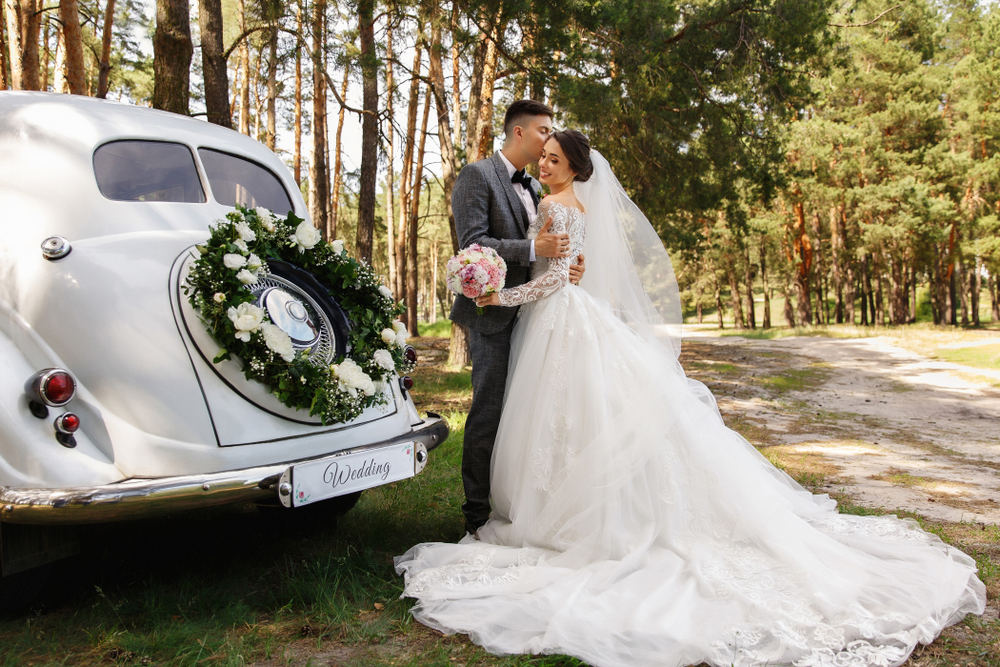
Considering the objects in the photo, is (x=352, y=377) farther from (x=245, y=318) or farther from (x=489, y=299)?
(x=489, y=299)

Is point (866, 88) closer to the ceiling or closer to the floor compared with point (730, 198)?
closer to the ceiling

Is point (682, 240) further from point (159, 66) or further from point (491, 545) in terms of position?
point (491, 545)

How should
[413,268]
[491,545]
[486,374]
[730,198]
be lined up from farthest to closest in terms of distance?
[413,268], [730,198], [486,374], [491,545]

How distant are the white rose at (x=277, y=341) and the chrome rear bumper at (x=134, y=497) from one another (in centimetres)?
50

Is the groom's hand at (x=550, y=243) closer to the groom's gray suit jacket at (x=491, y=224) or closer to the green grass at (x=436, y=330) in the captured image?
the groom's gray suit jacket at (x=491, y=224)

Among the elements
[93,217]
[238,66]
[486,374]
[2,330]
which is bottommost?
[486,374]

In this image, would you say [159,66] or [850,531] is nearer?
[850,531]

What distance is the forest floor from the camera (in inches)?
101

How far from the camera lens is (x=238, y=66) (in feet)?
69.5

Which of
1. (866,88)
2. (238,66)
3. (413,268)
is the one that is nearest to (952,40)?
(866,88)

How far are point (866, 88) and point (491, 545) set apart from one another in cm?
3292

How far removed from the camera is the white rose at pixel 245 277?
9.65ft

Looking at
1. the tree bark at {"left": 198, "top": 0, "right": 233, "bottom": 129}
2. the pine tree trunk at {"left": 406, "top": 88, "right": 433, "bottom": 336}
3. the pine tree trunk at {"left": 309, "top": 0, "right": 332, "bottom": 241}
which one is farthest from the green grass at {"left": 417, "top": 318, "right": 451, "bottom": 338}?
the tree bark at {"left": 198, "top": 0, "right": 233, "bottom": 129}

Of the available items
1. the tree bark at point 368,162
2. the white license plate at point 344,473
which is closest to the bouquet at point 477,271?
the white license plate at point 344,473
